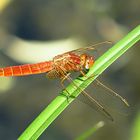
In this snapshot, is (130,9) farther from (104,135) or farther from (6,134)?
(6,134)

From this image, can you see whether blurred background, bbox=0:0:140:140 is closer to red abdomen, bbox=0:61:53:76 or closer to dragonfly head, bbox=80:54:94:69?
red abdomen, bbox=0:61:53:76

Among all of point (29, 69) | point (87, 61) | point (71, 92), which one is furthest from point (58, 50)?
point (71, 92)

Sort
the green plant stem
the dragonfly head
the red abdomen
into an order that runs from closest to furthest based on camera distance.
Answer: the green plant stem, the dragonfly head, the red abdomen

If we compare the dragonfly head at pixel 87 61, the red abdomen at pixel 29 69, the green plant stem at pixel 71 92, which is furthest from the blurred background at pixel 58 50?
the green plant stem at pixel 71 92

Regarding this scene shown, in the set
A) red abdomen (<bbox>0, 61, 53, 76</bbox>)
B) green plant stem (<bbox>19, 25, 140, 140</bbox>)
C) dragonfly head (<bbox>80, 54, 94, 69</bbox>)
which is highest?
red abdomen (<bbox>0, 61, 53, 76</bbox>)

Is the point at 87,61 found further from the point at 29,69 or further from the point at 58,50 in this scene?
the point at 58,50

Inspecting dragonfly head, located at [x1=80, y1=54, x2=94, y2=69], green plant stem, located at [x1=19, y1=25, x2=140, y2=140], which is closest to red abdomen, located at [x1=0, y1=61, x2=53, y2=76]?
dragonfly head, located at [x1=80, y1=54, x2=94, y2=69]
